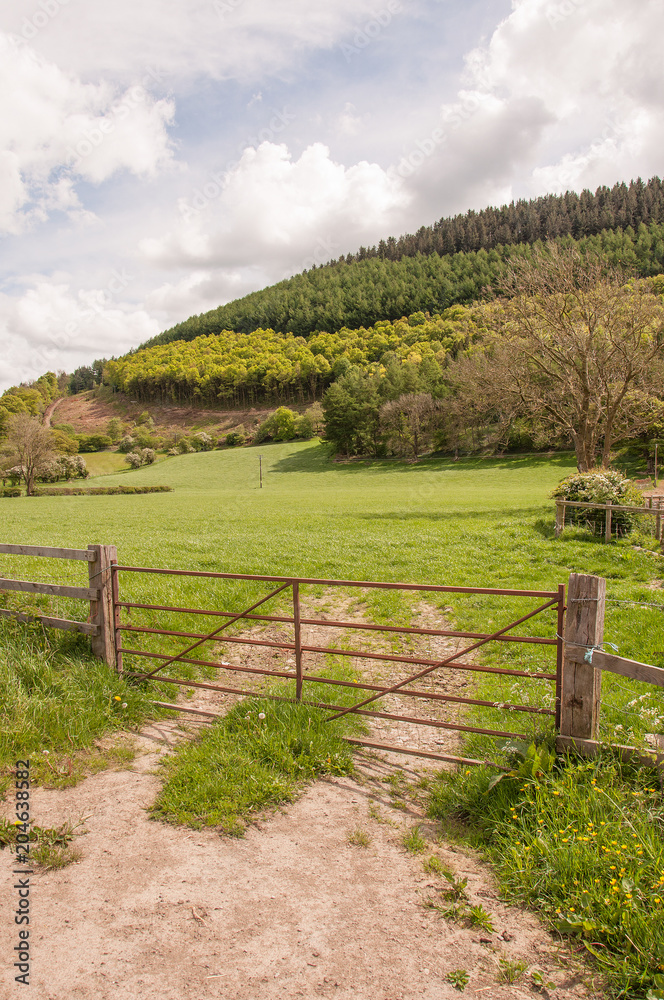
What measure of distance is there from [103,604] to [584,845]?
5.21m

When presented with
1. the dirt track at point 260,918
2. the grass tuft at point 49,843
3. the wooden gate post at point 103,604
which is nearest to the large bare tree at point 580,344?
the wooden gate post at point 103,604

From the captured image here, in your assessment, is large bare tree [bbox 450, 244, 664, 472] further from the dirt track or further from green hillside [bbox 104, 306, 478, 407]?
green hillside [bbox 104, 306, 478, 407]

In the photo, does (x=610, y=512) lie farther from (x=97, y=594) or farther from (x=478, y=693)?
(x=97, y=594)

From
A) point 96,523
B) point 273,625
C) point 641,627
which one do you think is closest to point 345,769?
point 273,625

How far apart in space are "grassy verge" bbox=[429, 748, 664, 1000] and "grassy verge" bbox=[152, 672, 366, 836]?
3.63 feet

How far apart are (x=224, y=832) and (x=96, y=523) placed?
80.5ft

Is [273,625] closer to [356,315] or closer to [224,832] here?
[224,832]

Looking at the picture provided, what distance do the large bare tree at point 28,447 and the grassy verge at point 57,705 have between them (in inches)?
2226

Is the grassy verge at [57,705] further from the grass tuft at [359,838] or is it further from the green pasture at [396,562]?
the grass tuft at [359,838]

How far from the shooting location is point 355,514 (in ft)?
80.8

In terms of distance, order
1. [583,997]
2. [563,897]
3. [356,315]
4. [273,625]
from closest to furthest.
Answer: [583,997] → [563,897] → [273,625] → [356,315]

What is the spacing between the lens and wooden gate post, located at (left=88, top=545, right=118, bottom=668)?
6.08 metres

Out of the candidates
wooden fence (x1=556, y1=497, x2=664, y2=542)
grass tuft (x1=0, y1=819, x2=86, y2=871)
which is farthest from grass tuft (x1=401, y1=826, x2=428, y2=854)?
wooden fence (x1=556, y1=497, x2=664, y2=542)

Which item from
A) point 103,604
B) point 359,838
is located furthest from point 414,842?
point 103,604
